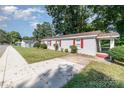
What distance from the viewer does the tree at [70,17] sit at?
2586 centimetres

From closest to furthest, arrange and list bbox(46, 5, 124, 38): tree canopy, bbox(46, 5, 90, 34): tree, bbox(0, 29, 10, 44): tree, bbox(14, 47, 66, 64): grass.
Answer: bbox(14, 47, 66, 64): grass → bbox(46, 5, 124, 38): tree canopy → bbox(46, 5, 90, 34): tree → bbox(0, 29, 10, 44): tree

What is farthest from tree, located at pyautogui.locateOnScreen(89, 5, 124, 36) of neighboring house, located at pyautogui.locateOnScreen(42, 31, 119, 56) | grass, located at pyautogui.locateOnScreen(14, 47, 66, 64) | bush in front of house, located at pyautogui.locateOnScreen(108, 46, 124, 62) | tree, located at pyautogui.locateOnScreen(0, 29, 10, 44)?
tree, located at pyautogui.locateOnScreen(0, 29, 10, 44)

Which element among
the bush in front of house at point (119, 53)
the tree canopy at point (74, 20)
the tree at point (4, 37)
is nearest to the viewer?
the bush in front of house at point (119, 53)

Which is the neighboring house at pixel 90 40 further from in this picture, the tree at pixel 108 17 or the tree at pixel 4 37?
the tree at pixel 4 37

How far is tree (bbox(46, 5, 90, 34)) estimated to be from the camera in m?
25.9

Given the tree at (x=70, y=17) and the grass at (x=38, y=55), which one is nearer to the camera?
the grass at (x=38, y=55)

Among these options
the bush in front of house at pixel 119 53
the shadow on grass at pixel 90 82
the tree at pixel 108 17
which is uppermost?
the tree at pixel 108 17

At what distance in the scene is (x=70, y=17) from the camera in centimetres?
2673

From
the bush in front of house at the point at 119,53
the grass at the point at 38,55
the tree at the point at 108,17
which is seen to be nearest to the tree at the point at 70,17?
the tree at the point at 108,17

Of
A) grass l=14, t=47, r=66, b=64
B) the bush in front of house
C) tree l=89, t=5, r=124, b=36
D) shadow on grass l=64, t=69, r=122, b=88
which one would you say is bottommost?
grass l=14, t=47, r=66, b=64

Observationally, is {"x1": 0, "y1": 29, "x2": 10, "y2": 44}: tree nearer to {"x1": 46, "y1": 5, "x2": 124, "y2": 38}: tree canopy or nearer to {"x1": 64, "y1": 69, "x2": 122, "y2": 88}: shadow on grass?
{"x1": 46, "y1": 5, "x2": 124, "y2": 38}: tree canopy

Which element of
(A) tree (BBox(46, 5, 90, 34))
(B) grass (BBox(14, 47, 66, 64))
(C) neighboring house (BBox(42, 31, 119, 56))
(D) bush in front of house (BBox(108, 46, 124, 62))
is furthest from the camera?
(A) tree (BBox(46, 5, 90, 34))

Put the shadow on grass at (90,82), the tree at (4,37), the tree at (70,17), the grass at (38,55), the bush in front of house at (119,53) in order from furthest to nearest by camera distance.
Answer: the tree at (4,37) → the tree at (70,17) → the grass at (38,55) → the bush in front of house at (119,53) → the shadow on grass at (90,82)
